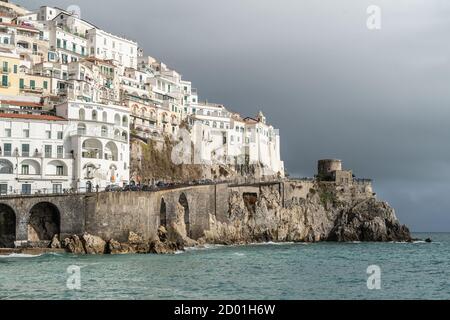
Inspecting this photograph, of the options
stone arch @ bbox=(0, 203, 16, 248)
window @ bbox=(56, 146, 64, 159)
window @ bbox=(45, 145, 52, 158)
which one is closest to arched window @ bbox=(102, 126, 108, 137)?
window @ bbox=(56, 146, 64, 159)

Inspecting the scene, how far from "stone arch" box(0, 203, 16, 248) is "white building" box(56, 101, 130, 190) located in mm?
9517

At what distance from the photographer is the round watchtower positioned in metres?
120

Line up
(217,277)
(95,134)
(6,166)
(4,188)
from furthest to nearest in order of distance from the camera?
(95,134) < (6,166) < (4,188) < (217,277)

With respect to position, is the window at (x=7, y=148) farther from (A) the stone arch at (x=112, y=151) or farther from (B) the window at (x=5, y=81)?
(B) the window at (x=5, y=81)

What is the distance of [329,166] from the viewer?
4739 inches

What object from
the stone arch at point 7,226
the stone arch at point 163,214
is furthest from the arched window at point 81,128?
the stone arch at point 7,226

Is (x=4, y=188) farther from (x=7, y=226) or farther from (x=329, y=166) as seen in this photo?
(x=329, y=166)

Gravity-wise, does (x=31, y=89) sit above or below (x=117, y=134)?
above

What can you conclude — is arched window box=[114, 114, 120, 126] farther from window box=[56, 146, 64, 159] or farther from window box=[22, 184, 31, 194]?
window box=[22, 184, 31, 194]

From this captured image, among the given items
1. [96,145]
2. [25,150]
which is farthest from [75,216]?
[96,145]

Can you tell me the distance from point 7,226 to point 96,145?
57.5 feet

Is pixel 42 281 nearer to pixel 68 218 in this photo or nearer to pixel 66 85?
pixel 68 218
